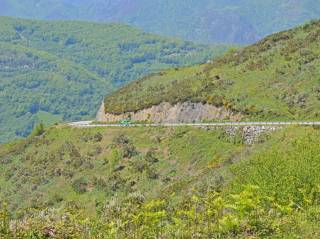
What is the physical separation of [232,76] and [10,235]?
63.9m

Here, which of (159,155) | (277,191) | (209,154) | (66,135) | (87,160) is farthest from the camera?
(66,135)

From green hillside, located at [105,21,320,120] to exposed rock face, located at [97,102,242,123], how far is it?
76 cm

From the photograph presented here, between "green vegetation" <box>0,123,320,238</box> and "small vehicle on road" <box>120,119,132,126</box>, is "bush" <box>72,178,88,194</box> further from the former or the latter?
"small vehicle on road" <box>120,119,132,126</box>

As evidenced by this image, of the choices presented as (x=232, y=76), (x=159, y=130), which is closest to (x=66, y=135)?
(x=159, y=130)

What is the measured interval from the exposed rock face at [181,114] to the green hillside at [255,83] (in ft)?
2.50

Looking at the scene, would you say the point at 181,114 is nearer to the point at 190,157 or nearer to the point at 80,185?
the point at 190,157

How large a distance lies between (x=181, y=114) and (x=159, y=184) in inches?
880

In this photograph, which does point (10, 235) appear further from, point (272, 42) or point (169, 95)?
point (272, 42)

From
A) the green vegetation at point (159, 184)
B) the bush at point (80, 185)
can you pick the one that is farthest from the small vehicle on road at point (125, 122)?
the bush at point (80, 185)

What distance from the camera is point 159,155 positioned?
65875 millimetres

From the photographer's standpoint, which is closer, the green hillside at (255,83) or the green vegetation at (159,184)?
the green vegetation at (159,184)

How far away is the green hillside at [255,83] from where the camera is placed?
220 ft

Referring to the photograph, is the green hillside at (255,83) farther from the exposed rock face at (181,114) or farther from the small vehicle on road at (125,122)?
the small vehicle on road at (125,122)

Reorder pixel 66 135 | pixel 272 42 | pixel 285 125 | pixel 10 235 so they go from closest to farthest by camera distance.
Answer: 1. pixel 10 235
2. pixel 285 125
3. pixel 66 135
4. pixel 272 42
